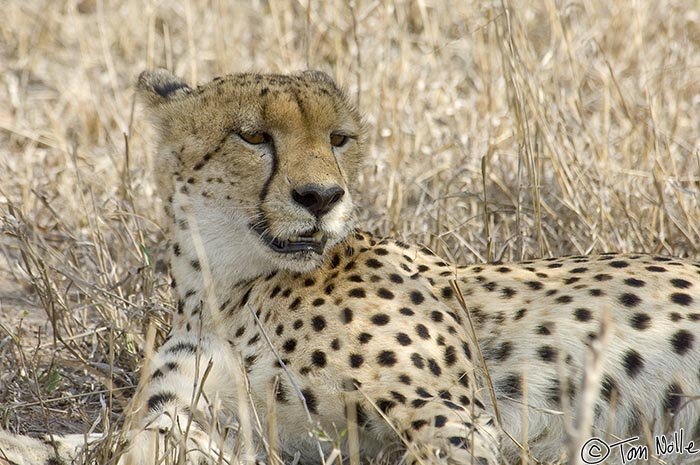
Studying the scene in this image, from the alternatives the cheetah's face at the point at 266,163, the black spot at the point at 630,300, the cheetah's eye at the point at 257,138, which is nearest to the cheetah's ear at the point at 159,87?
the cheetah's face at the point at 266,163

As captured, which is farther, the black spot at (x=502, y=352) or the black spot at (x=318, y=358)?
the black spot at (x=502, y=352)

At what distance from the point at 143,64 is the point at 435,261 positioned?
2.98 m

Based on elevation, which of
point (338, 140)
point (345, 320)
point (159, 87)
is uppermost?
point (159, 87)

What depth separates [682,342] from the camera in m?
2.44

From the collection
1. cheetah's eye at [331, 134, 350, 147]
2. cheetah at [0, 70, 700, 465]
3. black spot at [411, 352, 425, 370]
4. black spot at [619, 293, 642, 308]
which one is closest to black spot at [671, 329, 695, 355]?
cheetah at [0, 70, 700, 465]

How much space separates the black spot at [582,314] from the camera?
249 cm

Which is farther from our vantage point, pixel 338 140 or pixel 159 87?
pixel 159 87

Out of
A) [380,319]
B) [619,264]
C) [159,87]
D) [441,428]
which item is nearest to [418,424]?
[441,428]

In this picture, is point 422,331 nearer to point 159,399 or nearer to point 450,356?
point 450,356

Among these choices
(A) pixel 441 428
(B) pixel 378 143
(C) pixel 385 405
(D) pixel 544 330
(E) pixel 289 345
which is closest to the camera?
(A) pixel 441 428

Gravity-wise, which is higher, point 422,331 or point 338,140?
point 338,140

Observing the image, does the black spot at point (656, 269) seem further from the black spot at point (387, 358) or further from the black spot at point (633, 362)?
the black spot at point (387, 358)

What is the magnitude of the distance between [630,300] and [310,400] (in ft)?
2.65

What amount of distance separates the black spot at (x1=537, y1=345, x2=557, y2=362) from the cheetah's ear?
3.68 feet
